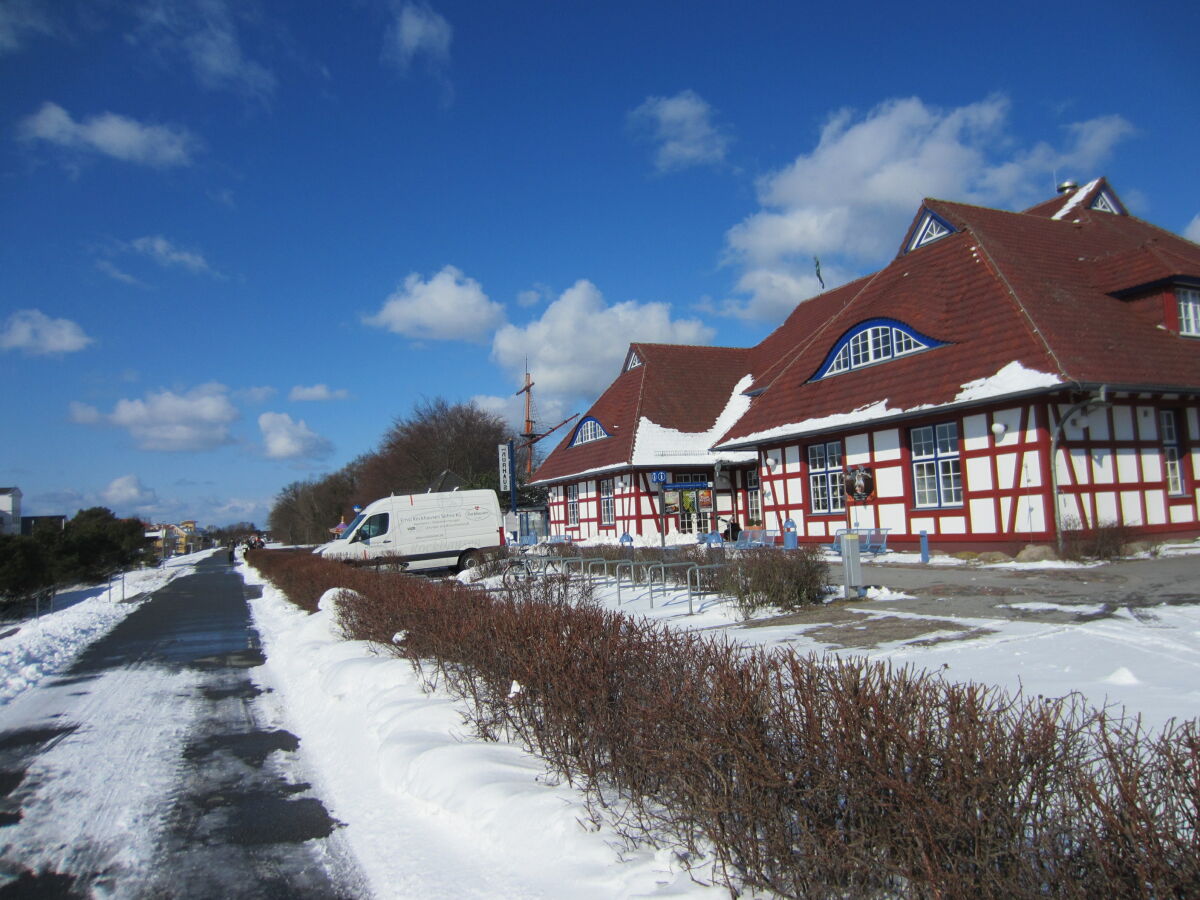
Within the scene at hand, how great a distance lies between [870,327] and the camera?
70.9 ft

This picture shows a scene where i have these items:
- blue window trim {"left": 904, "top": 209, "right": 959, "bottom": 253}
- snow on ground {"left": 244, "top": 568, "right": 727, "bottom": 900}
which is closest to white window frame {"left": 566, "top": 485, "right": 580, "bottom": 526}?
blue window trim {"left": 904, "top": 209, "right": 959, "bottom": 253}

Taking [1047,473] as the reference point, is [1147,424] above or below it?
above

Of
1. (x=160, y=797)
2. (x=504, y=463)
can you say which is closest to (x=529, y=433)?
(x=504, y=463)

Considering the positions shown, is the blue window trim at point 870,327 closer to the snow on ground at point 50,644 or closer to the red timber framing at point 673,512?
the red timber framing at point 673,512

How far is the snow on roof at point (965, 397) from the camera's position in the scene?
16.0m

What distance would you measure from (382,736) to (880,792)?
4403mm

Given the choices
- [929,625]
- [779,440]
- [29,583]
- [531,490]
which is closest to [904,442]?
[779,440]

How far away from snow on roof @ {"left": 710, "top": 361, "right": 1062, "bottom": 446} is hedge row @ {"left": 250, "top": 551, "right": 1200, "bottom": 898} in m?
12.4

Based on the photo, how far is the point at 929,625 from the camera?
951 cm

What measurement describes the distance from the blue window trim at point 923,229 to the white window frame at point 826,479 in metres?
6.71

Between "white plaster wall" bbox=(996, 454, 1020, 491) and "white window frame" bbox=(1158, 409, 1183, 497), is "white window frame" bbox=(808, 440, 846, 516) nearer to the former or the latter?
"white plaster wall" bbox=(996, 454, 1020, 491)

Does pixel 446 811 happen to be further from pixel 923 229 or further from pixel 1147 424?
pixel 923 229

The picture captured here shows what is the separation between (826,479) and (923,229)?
8095mm

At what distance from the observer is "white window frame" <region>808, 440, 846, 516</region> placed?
21.8 metres
